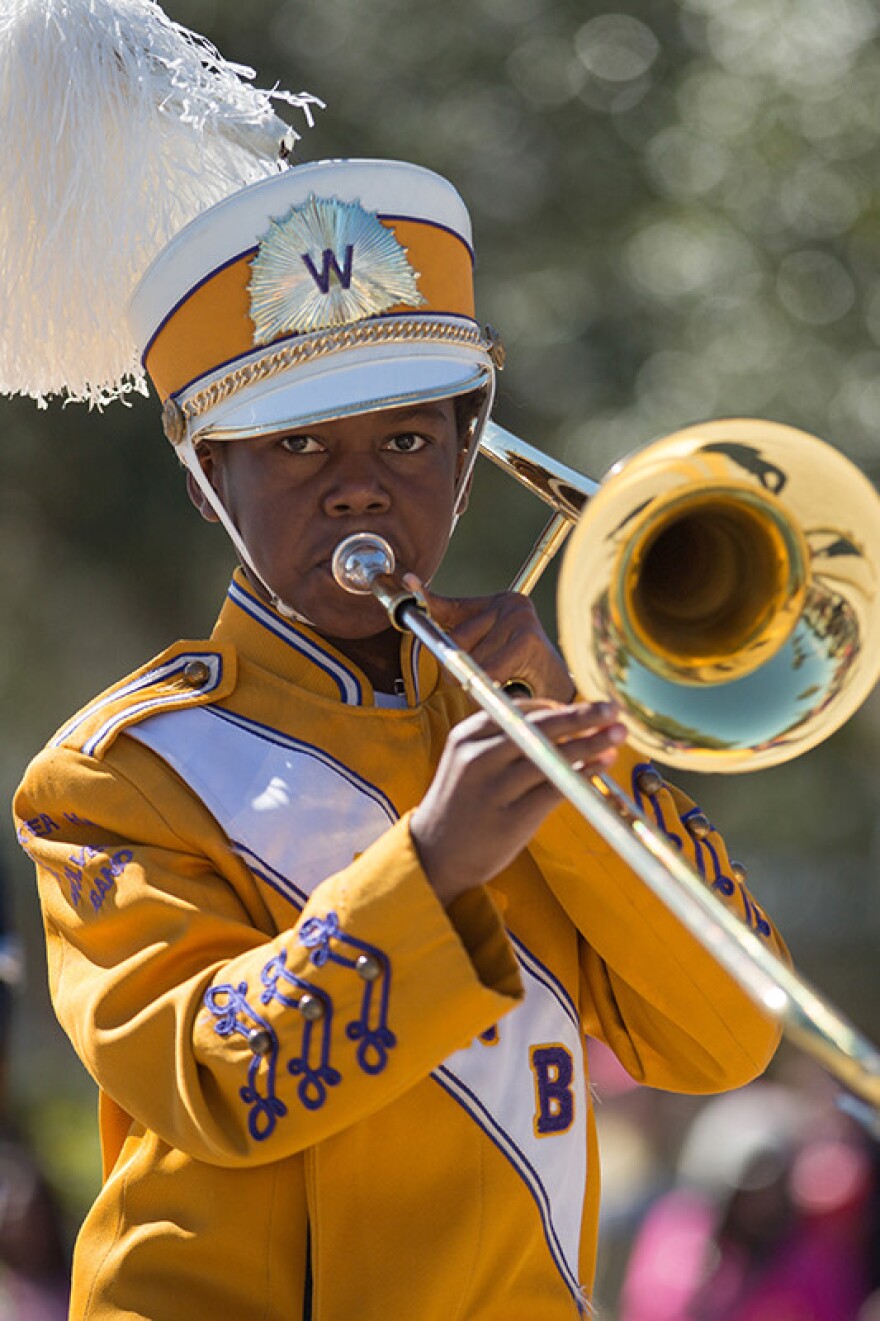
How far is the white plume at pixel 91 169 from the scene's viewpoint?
10.1 ft

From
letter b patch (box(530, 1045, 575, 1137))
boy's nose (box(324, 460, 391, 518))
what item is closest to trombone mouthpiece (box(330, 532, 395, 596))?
boy's nose (box(324, 460, 391, 518))

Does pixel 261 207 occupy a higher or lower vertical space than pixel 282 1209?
higher

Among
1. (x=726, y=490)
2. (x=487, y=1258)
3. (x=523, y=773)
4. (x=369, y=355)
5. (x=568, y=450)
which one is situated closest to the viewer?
(x=523, y=773)

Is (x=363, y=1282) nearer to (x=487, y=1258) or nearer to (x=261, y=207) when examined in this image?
(x=487, y=1258)

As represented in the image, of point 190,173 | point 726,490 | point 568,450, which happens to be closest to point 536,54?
point 568,450

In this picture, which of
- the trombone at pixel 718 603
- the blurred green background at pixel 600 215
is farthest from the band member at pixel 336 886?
the blurred green background at pixel 600 215

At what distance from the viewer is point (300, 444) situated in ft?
9.16

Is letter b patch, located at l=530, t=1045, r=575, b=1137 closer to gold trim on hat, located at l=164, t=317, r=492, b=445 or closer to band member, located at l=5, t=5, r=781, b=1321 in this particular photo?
band member, located at l=5, t=5, r=781, b=1321

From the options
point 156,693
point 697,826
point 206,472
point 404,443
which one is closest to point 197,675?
point 156,693

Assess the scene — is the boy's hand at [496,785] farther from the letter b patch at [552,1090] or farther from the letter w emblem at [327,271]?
the letter w emblem at [327,271]

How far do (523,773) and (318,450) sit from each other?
0.67 meters

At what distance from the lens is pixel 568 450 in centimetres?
985

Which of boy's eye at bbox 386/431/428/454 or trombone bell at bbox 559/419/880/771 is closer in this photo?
trombone bell at bbox 559/419/880/771

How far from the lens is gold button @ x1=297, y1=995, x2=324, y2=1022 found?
7.88 ft
